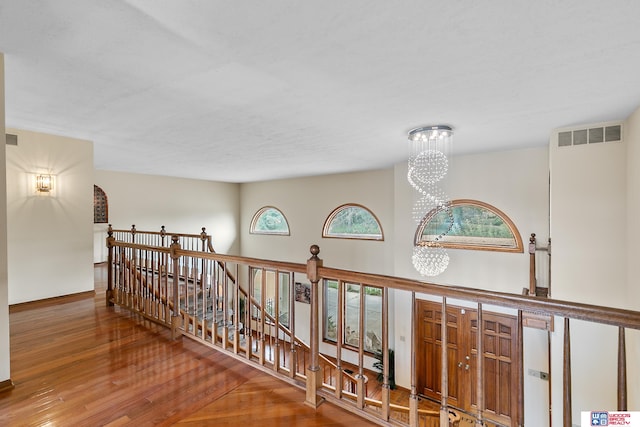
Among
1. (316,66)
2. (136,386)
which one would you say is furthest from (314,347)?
(316,66)

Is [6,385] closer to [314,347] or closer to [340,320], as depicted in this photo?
[314,347]

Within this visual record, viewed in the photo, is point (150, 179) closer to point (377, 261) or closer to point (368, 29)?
point (377, 261)

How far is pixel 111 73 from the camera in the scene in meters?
2.18

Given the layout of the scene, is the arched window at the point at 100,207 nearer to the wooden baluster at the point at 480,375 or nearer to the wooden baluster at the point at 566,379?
the wooden baluster at the point at 480,375

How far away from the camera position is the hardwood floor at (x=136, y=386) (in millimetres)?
1829

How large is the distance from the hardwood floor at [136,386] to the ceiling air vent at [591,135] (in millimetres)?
3633

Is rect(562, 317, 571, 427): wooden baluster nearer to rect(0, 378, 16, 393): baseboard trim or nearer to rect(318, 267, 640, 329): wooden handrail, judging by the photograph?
rect(318, 267, 640, 329): wooden handrail

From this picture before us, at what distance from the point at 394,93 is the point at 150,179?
6985 mm

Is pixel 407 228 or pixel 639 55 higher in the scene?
pixel 639 55

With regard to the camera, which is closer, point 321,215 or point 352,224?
point 352,224

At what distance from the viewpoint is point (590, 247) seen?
3.25 m

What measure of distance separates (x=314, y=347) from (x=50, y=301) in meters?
4.10

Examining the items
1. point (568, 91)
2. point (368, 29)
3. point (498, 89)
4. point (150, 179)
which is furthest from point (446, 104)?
point (150, 179)

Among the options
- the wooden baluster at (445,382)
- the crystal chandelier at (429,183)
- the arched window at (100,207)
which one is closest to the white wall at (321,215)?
Result: the crystal chandelier at (429,183)
